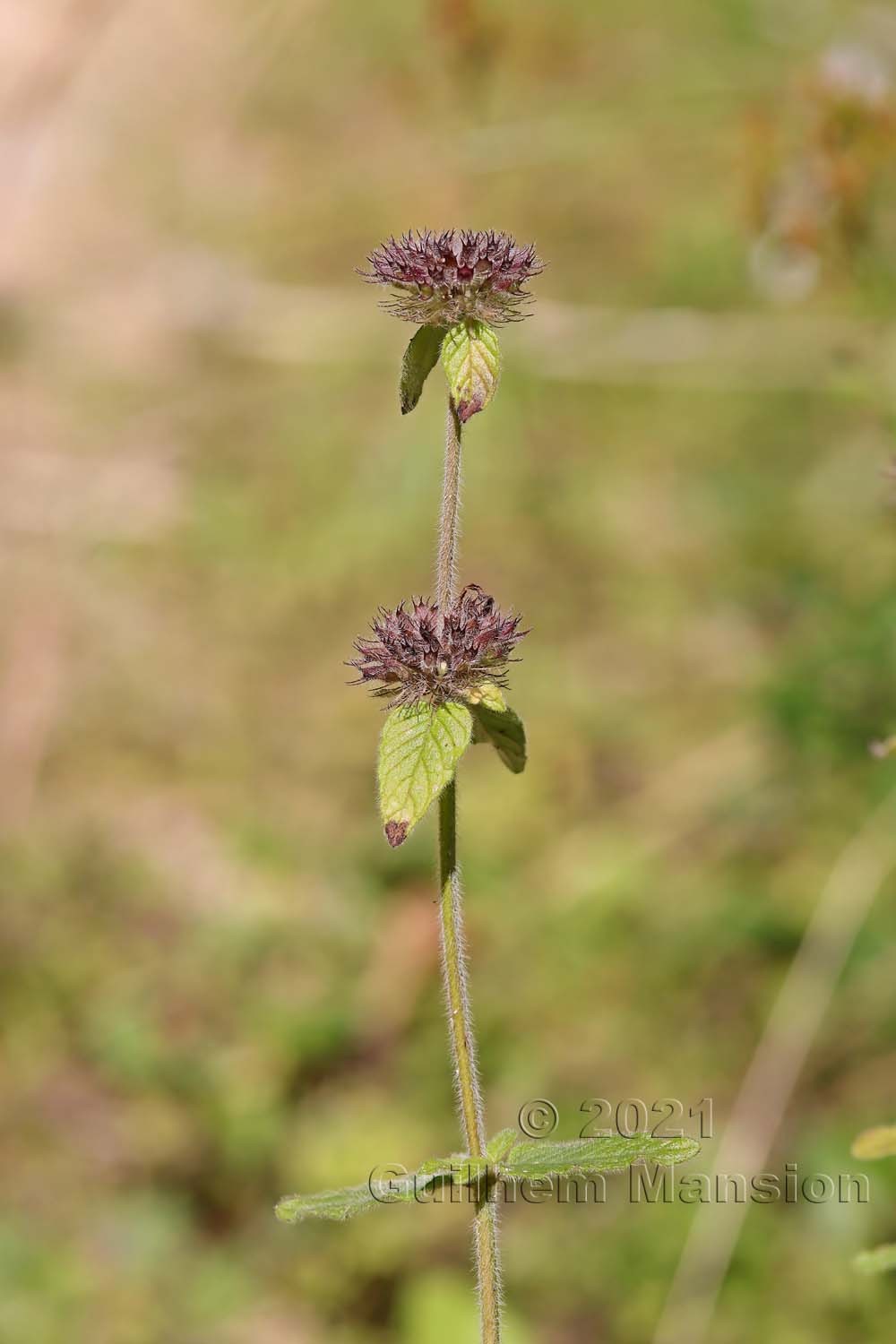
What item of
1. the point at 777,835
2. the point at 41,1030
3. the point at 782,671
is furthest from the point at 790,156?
the point at 41,1030

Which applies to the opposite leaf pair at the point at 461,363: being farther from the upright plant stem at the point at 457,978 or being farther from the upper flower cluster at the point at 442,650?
the upper flower cluster at the point at 442,650

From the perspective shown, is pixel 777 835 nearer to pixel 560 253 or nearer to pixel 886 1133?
pixel 886 1133

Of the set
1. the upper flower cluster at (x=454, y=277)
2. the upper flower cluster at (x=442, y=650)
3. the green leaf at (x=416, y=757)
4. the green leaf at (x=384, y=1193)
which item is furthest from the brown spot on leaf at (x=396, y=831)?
the upper flower cluster at (x=454, y=277)

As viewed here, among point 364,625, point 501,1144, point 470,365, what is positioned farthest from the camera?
point 364,625

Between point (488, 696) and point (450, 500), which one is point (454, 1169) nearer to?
point (488, 696)

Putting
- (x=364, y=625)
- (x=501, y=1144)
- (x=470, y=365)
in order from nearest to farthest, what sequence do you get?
A: (x=470, y=365) → (x=501, y=1144) → (x=364, y=625)

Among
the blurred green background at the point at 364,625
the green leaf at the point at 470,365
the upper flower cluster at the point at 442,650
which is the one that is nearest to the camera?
the green leaf at the point at 470,365

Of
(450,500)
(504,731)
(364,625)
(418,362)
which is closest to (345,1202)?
(504,731)

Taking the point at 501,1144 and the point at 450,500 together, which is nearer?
the point at 450,500

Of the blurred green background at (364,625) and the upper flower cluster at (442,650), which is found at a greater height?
the blurred green background at (364,625)
